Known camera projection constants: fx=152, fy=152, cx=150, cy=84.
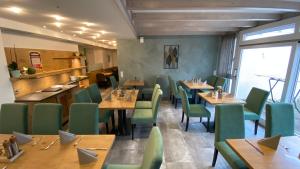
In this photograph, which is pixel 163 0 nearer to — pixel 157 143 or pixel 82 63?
pixel 157 143

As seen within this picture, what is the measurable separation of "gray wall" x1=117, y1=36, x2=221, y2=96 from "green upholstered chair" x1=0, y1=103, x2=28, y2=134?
3.79m

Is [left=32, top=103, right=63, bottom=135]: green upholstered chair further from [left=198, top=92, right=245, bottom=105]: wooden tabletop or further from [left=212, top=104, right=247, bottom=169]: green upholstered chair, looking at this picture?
[left=198, top=92, right=245, bottom=105]: wooden tabletop

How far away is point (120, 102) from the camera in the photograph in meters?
3.04

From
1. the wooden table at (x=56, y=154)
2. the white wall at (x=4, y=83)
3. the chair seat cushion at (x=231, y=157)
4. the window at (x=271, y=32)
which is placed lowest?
the chair seat cushion at (x=231, y=157)

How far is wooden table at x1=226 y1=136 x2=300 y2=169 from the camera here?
4.11ft

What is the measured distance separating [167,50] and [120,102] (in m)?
3.15

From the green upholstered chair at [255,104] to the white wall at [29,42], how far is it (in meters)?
4.98

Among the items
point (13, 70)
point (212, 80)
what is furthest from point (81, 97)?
point (212, 80)

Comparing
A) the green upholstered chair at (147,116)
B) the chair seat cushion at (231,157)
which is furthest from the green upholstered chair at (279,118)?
the green upholstered chair at (147,116)

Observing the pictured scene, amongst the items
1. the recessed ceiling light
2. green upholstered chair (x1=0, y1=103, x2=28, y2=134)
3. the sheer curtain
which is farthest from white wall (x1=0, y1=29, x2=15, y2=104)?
the sheer curtain

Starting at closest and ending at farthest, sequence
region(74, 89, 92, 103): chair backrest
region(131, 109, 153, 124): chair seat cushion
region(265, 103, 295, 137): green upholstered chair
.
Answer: region(265, 103, 295, 137): green upholstered chair, region(74, 89, 92, 103): chair backrest, region(131, 109, 153, 124): chair seat cushion

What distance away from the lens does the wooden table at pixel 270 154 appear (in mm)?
1252

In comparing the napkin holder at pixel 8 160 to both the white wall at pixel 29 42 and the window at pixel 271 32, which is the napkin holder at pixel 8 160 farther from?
the window at pixel 271 32

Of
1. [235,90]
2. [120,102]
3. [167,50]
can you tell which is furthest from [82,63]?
[235,90]
